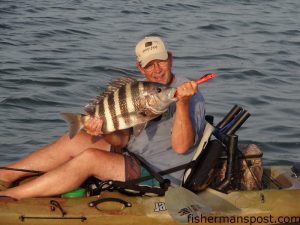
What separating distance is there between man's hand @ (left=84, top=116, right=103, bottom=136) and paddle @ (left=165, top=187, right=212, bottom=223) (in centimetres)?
70

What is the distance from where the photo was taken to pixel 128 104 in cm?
605

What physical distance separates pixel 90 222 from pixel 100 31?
1175 cm

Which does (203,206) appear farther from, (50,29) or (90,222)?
(50,29)

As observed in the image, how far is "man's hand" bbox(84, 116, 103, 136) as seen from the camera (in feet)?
20.1

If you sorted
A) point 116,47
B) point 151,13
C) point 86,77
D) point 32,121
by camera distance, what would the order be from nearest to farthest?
point 32,121, point 86,77, point 116,47, point 151,13

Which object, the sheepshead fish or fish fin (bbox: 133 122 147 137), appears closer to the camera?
the sheepshead fish

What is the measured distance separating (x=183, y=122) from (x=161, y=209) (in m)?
0.72

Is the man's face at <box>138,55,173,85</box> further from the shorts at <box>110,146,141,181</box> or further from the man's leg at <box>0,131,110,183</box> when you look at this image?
the man's leg at <box>0,131,110,183</box>

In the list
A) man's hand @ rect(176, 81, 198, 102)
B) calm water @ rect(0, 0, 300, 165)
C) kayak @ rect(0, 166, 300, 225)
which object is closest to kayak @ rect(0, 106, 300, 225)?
kayak @ rect(0, 166, 300, 225)

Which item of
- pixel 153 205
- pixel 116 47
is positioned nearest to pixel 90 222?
pixel 153 205

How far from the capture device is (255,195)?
641cm

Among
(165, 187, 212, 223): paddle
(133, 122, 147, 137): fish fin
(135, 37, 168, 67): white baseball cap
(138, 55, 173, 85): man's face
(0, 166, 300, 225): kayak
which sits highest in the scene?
(135, 37, 168, 67): white baseball cap

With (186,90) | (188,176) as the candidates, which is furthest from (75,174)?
(186,90)

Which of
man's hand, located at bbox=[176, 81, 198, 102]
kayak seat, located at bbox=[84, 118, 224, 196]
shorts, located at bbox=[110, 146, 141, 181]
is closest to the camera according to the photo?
man's hand, located at bbox=[176, 81, 198, 102]
